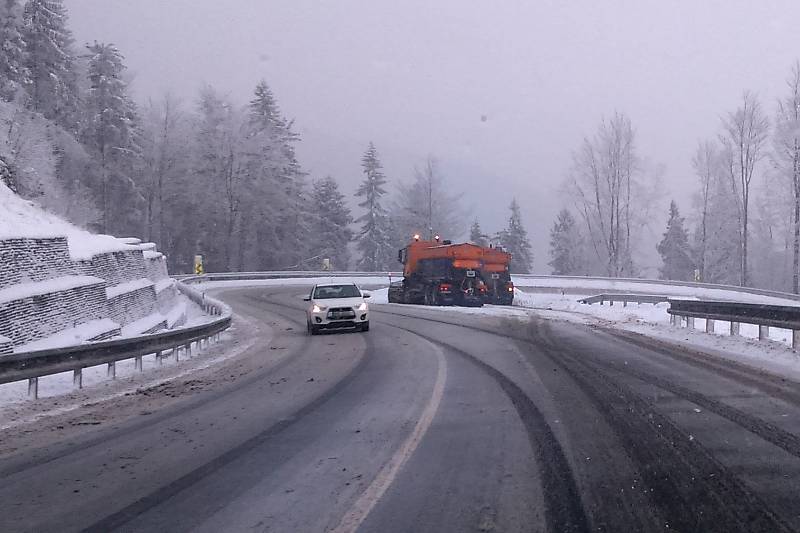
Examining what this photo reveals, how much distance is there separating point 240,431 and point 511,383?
15.4ft

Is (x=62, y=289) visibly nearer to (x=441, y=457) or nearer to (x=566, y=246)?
(x=441, y=457)

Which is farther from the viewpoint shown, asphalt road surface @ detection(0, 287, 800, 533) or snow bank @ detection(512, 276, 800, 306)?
snow bank @ detection(512, 276, 800, 306)

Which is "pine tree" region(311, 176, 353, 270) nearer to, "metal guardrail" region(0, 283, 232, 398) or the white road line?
"metal guardrail" region(0, 283, 232, 398)

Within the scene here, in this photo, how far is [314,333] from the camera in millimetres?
22359

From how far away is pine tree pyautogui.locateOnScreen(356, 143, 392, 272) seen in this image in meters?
80.8

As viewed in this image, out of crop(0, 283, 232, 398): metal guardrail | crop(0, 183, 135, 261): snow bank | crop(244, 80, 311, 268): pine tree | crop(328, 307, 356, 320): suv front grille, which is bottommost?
crop(0, 283, 232, 398): metal guardrail

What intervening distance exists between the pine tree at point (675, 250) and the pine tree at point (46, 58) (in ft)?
213

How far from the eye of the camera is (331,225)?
3214 inches

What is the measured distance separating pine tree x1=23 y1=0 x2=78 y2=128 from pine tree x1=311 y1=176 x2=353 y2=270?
30093 millimetres

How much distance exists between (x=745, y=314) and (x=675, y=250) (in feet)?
241

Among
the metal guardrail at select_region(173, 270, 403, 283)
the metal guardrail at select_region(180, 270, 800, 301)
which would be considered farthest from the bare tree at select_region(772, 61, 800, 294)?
the metal guardrail at select_region(173, 270, 403, 283)

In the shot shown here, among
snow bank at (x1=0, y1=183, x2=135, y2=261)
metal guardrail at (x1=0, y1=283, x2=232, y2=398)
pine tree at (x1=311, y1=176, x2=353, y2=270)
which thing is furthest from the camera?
pine tree at (x1=311, y1=176, x2=353, y2=270)

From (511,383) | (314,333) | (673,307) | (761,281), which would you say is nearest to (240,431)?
(511,383)

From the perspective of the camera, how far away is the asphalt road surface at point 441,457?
209 inches
